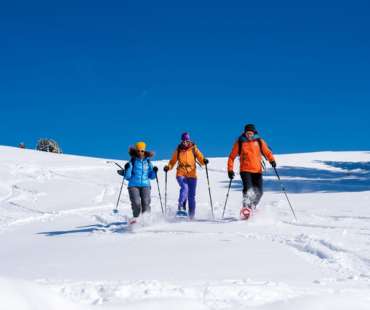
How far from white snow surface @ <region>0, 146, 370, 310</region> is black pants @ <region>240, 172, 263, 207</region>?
0.38 meters

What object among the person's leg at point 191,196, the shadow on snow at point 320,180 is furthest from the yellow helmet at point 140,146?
the shadow on snow at point 320,180

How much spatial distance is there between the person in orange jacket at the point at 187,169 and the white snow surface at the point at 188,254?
0.55 metres

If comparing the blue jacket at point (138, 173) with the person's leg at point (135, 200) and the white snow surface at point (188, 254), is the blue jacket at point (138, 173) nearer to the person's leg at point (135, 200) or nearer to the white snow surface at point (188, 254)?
the person's leg at point (135, 200)

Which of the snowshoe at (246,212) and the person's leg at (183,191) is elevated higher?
the person's leg at (183,191)

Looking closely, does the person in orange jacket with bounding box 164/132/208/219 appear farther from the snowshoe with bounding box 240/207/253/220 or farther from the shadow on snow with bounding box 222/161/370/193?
the shadow on snow with bounding box 222/161/370/193

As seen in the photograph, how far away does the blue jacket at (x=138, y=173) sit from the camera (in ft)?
34.6

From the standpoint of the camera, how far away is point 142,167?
34.9ft

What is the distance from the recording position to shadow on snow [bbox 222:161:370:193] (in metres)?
Result: 18.1

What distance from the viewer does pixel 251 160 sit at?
1056cm

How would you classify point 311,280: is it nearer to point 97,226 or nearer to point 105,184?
point 97,226

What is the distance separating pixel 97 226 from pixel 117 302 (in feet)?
26.1

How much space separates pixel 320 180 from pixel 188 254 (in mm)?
15737

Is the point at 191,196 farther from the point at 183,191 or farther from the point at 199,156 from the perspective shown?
the point at 199,156

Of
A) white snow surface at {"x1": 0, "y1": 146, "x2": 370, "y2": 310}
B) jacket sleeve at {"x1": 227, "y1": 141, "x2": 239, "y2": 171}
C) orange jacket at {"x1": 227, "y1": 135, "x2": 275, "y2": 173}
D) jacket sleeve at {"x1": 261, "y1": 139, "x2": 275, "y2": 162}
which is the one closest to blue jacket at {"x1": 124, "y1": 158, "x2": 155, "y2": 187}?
white snow surface at {"x1": 0, "y1": 146, "x2": 370, "y2": 310}
